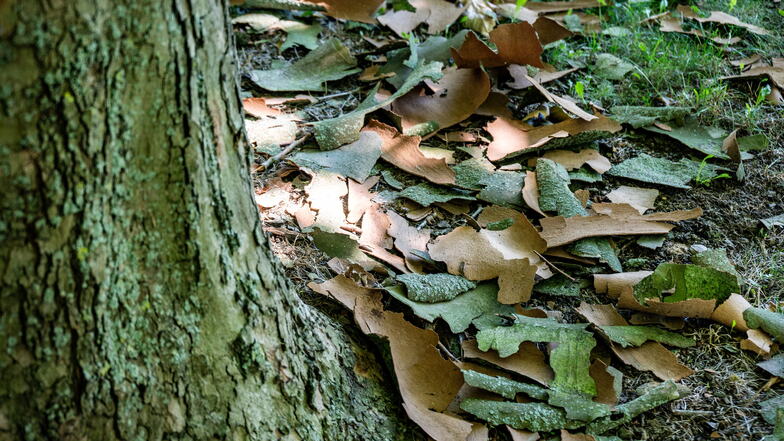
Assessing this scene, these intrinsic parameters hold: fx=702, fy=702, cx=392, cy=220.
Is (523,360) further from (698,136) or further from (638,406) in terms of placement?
(698,136)

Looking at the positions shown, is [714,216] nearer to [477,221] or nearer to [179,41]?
[477,221]

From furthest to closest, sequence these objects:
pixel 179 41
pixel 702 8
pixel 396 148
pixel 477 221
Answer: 1. pixel 702 8
2. pixel 396 148
3. pixel 477 221
4. pixel 179 41

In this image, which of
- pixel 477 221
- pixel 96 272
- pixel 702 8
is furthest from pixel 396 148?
pixel 702 8

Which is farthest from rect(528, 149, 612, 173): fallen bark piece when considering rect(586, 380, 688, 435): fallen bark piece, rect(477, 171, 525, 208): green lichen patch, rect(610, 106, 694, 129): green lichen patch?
rect(586, 380, 688, 435): fallen bark piece

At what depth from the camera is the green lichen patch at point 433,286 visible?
6.09 feet

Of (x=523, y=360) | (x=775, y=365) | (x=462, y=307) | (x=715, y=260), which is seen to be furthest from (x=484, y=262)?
(x=775, y=365)

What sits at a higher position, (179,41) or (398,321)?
(179,41)

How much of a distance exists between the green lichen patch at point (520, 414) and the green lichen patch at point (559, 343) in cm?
8

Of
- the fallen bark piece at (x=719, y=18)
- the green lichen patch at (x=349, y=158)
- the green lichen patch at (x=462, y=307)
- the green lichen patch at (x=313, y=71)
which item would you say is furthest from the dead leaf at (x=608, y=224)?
the fallen bark piece at (x=719, y=18)

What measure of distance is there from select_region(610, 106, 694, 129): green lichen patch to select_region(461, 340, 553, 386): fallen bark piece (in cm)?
121

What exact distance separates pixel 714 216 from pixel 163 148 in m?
1.83

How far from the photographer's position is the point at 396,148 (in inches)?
96.0

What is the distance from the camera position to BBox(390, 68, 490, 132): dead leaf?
8.49 ft

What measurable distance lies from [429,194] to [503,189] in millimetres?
245
